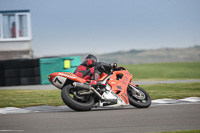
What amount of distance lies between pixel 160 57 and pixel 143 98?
47.6 metres

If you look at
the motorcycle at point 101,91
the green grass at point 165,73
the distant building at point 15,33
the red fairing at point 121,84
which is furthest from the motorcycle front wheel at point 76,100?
the distant building at point 15,33

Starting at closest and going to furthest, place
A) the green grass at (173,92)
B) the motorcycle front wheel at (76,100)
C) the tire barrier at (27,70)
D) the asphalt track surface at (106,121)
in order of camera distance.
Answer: the asphalt track surface at (106,121), the motorcycle front wheel at (76,100), the green grass at (173,92), the tire barrier at (27,70)

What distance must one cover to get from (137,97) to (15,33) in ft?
61.4

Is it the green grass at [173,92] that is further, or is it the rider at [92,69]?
the green grass at [173,92]

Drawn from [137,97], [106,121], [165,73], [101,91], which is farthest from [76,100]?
[165,73]

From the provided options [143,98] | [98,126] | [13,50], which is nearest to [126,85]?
[143,98]

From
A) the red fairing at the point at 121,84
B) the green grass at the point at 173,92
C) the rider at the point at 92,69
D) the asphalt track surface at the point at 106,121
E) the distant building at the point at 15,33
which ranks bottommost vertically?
the green grass at the point at 173,92

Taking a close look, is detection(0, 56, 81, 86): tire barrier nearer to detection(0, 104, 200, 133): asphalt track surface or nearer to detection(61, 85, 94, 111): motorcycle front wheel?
detection(61, 85, 94, 111): motorcycle front wheel

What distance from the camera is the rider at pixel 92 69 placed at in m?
6.73

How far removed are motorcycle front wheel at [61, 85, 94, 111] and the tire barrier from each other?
21.9ft

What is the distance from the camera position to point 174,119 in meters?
5.43

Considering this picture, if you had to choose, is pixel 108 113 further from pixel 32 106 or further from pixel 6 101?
pixel 6 101

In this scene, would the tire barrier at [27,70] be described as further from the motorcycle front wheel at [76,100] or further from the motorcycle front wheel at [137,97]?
the motorcycle front wheel at [76,100]

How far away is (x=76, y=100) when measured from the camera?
21.0 ft
